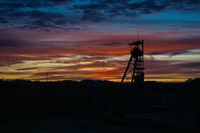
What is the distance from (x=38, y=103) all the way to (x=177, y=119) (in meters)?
17.0

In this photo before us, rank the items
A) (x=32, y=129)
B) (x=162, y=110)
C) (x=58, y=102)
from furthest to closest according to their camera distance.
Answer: (x=58, y=102)
(x=162, y=110)
(x=32, y=129)

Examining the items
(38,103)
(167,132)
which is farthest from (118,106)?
(38,103)

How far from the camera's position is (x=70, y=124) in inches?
1134

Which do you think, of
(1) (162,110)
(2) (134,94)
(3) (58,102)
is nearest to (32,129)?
(1) (162,110)

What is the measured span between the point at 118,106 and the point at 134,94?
1254cm

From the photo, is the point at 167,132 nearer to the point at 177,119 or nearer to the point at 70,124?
the point at 177,119

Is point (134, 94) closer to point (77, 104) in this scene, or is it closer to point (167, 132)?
point (77, 104)

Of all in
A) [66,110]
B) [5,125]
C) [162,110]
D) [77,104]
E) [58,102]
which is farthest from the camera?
[58,102]

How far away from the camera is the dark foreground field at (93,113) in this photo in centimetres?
2619

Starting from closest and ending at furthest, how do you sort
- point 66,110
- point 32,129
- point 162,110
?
point 32,129
point 162,110
point 66,110

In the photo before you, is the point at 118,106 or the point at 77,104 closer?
the point at 118,106

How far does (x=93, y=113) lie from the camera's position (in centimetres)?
3362

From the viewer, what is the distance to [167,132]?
76.7 feet

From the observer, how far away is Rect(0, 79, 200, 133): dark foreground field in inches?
1031
